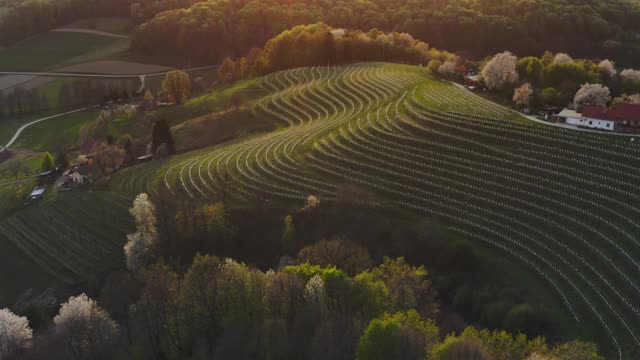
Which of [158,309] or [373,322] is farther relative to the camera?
[158,309]

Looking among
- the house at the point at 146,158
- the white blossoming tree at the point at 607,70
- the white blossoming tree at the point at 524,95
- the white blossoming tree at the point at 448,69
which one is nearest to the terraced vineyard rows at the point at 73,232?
the house at the point at 146,158

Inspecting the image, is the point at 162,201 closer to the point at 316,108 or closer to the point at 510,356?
the point at 316,108

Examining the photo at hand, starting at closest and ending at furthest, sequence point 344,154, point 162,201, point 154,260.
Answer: point 154,260 < point 162,201 < point 344,154

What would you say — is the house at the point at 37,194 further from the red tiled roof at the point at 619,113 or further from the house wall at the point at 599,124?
the red tiled roof at the point at 619,113

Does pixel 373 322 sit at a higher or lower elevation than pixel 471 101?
lower

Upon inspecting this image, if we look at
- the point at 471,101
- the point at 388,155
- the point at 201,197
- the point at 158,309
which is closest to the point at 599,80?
the point at 471,101

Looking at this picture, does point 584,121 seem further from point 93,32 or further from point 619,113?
point 93,32

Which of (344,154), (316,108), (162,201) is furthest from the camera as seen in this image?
(316,108)
